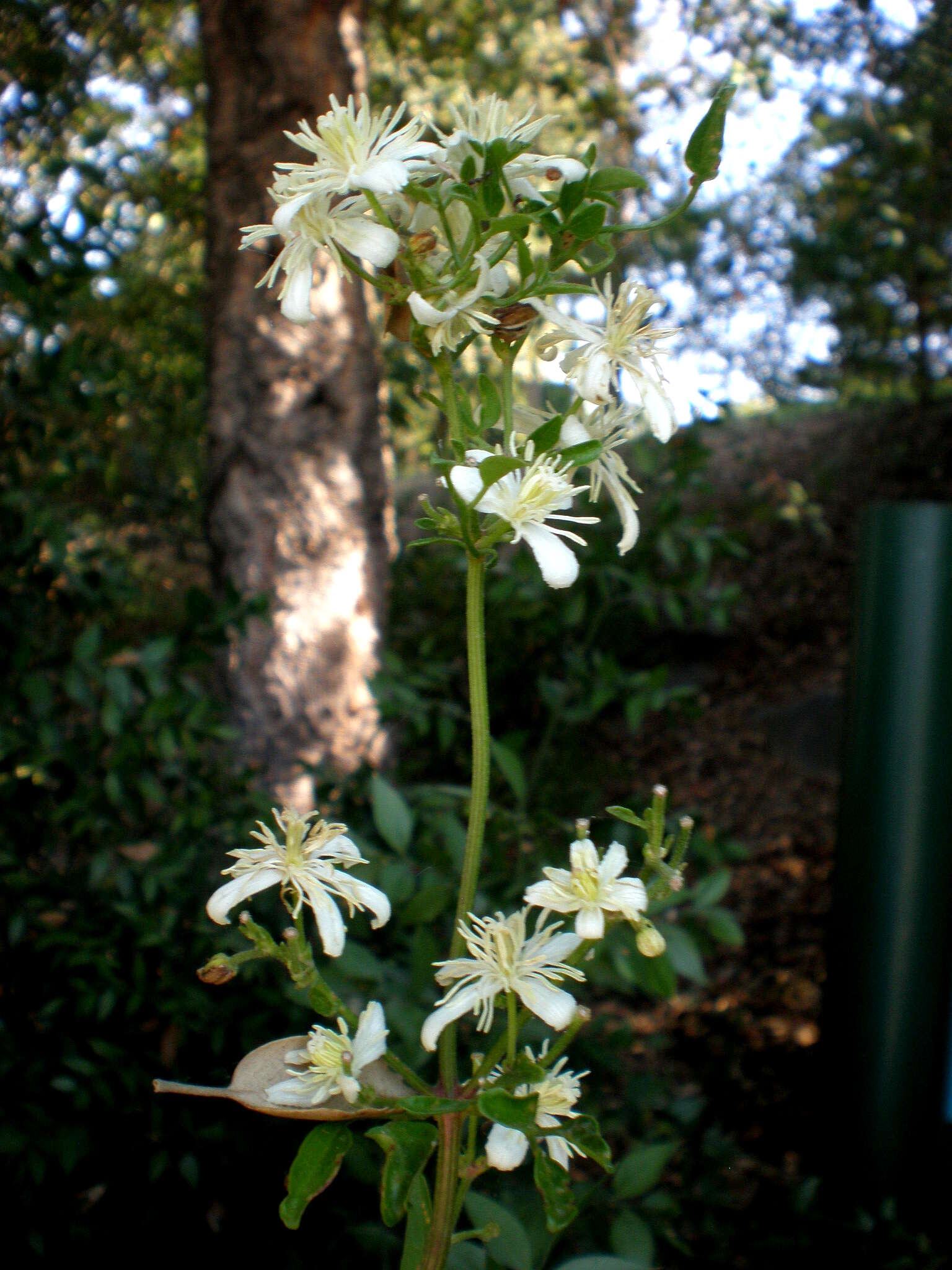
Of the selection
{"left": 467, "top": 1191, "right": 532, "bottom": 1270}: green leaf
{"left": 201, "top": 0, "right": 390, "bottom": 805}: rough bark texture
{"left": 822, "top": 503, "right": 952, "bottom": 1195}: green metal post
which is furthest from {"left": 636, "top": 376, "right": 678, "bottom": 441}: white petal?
{"left": 201, "top": 0, "right": 390, "bottom": 805}: rough bark texture

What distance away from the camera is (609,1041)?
154 centimetres

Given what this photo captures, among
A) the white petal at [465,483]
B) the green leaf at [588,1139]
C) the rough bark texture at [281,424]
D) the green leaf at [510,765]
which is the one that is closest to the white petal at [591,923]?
the green leaf at [588,1139]

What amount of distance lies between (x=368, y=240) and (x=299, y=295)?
48 mm

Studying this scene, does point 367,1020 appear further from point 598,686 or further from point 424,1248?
point 598,686

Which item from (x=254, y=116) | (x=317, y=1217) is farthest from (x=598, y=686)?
(x=254, y=116)

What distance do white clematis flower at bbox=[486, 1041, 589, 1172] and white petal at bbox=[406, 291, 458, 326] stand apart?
0.37 m

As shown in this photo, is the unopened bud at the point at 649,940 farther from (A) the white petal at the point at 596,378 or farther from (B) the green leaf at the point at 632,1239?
(B) the green leaf at the point at 632,1239

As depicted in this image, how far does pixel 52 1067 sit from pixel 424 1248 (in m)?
0.87

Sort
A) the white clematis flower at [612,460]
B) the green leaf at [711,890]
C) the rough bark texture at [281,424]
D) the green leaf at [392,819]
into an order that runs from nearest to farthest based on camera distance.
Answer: the white clematis flower at [612,460]
the green leaf at [392,819]
the green leaf at [711,890]
the rough bark texture at [281,424]

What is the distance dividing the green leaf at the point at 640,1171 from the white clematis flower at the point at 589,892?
0.55m

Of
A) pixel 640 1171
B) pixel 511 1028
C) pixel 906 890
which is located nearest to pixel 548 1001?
pixel 511 1028

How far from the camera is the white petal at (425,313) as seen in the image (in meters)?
0.47

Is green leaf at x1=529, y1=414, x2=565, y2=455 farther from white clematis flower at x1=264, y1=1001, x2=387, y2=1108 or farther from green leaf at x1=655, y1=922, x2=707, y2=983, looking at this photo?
green leaf at x1=655, y1=922, x2=707, y2=983

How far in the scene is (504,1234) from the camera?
674 millimetres
